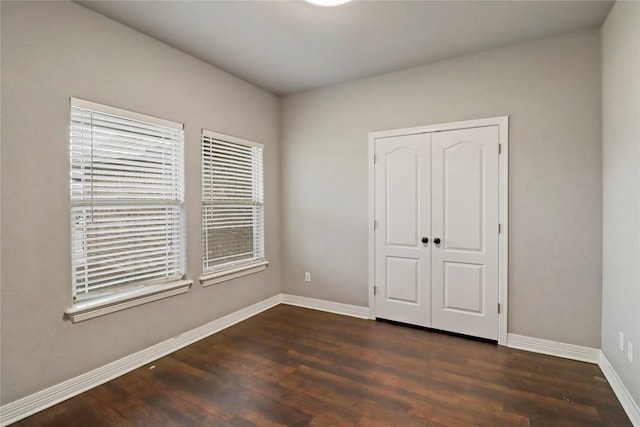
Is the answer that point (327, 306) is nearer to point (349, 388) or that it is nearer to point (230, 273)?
point (230, 273)

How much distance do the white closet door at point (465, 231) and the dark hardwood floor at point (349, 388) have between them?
278mm

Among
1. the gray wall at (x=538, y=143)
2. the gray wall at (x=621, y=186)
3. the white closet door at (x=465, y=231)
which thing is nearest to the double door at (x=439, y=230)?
the white closet door at (x=465, y=231)

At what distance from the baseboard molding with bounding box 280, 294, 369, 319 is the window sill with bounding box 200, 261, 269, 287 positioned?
2.01 ft

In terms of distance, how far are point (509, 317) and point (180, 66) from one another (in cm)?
393

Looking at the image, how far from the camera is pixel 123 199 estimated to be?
2.57 metres

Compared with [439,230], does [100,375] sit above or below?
below

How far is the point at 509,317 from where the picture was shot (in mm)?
2990

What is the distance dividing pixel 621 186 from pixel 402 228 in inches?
70.6

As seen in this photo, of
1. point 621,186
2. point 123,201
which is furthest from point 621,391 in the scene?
point 123,201

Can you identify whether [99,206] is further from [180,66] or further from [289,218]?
[289,218]

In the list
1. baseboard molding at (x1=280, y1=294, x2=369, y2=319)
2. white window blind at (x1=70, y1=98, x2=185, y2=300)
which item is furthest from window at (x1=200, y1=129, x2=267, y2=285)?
baseboard molding at (x1=280, y1=294, x2=369, y2=319)

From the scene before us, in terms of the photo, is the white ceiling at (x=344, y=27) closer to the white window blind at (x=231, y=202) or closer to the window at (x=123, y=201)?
the window at (x=123, y=201)

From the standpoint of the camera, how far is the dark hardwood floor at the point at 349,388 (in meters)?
1.99

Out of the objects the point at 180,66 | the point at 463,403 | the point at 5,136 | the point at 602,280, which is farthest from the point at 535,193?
the point at 5,136
